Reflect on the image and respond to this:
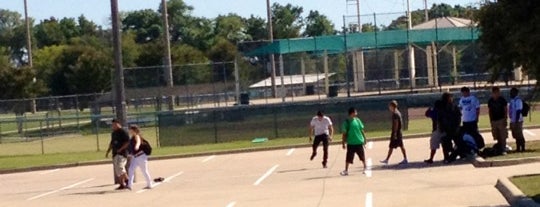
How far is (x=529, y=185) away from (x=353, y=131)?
27.5 feet

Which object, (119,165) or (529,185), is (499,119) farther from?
(119,165)

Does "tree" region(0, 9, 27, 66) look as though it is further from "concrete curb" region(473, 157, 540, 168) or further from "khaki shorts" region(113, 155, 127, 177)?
"concrete curb" region(473, 157, 540, 168)

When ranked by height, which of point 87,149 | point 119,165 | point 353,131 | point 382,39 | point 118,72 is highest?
point 382,39

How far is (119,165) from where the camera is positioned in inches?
1137

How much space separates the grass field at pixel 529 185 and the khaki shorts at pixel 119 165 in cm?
1050

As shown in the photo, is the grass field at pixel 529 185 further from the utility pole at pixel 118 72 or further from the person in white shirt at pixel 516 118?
the utility pole at pixel 118 72

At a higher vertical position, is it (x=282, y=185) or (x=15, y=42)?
(x=15, y=42)

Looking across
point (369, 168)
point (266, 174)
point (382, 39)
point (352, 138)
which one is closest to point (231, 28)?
point (382, 39)

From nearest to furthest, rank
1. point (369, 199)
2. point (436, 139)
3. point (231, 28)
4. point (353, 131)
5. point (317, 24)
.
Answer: point (369, 199)
point (353, 131)
point (436, 139)
point (231, 28)
point (317, 24)

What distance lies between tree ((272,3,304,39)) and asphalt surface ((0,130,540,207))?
11442 centimetres

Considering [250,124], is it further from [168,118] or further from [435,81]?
[435,81]

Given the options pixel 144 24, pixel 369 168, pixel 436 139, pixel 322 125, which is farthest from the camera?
pixel 144 24

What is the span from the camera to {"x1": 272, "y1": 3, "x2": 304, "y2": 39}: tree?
504 ft

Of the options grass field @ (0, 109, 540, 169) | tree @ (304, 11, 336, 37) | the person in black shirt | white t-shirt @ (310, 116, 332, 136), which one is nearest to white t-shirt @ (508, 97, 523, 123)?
the person in black shirt
